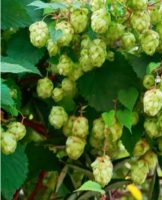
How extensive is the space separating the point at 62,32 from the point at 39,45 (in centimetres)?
5

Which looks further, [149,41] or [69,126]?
[69,126]

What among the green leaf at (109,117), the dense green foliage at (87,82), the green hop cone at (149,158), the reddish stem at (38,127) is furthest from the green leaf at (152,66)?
the reddish stem at (38,127)

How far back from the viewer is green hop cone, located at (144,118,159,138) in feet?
3.79

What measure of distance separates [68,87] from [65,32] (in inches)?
5.3

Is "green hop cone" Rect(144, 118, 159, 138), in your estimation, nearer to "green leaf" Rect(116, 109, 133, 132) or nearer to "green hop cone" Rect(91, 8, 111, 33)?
"green leaf" Rect(116, 109, 133, 132)

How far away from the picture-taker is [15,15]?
49.0 inches

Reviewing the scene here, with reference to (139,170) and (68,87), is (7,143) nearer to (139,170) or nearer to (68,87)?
(68,87)

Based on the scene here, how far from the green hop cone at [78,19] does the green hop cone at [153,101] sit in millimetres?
156

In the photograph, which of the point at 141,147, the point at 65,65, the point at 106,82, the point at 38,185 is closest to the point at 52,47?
the point at 65,65

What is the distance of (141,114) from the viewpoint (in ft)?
3.98

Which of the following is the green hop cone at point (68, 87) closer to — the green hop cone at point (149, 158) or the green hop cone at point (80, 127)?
the green hop cone at point (80, 127)

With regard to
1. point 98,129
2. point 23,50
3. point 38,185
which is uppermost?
point 23,50

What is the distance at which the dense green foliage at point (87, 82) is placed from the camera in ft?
3.60

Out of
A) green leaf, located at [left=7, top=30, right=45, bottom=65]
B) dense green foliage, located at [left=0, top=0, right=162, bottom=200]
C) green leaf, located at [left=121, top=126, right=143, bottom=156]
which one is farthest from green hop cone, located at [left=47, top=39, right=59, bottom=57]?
green leaf, located at [left=121, top=126, right=143, bottom=156]
